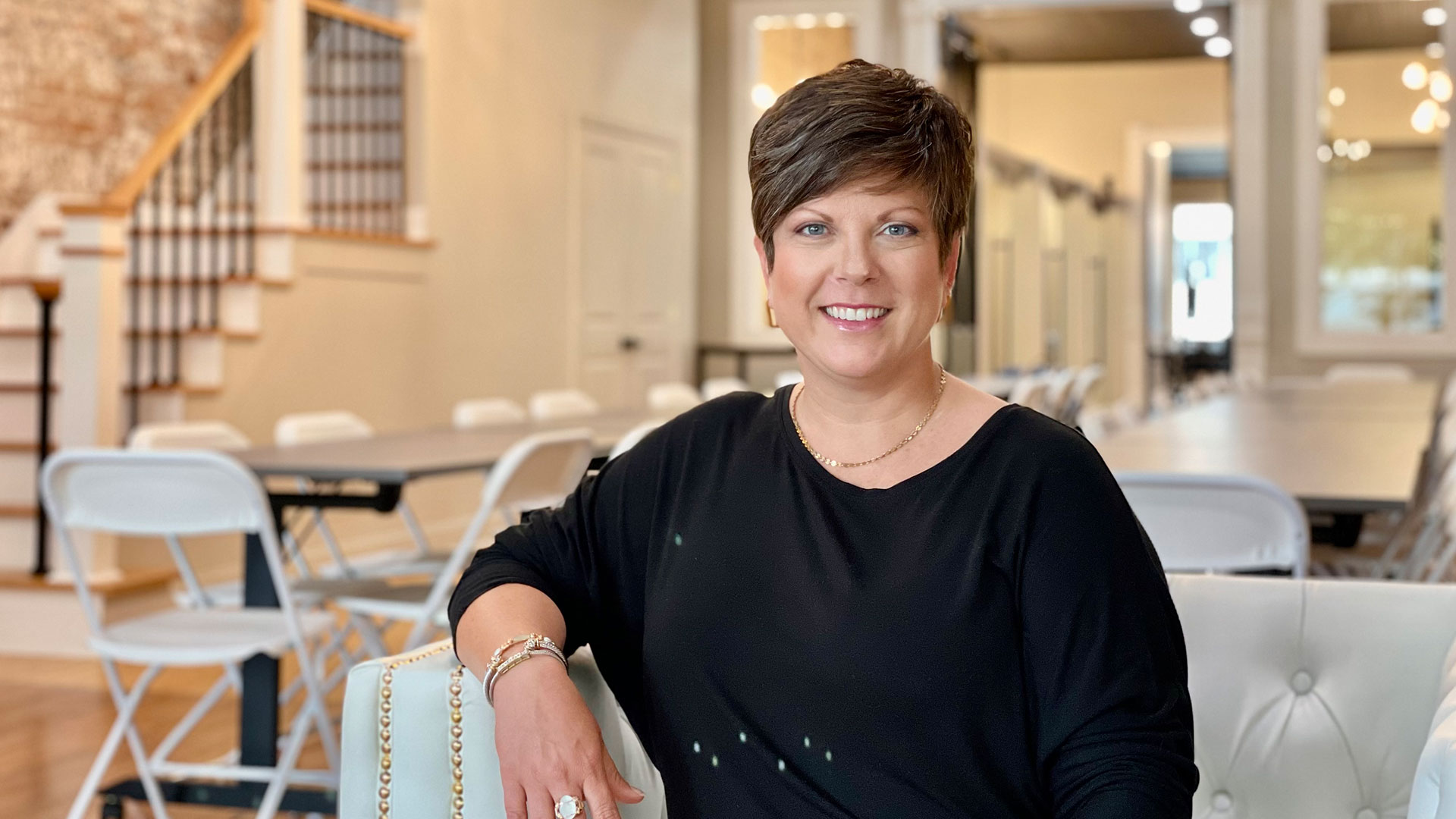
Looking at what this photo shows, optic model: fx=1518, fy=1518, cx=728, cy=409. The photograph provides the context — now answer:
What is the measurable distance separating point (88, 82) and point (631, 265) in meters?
4.16

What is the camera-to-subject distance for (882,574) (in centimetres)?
140

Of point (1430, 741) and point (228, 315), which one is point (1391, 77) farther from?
point (1430, 741)

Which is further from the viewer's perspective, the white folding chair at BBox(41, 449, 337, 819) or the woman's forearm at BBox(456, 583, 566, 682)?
the white folding chair at BBox(41, 449, 337, 819)

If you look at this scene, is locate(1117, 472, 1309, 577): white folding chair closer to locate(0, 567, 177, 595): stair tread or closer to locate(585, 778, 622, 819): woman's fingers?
locate(585, 778, 622, 819): woman's fingers

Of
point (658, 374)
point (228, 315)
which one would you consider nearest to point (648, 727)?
point (228, 315)

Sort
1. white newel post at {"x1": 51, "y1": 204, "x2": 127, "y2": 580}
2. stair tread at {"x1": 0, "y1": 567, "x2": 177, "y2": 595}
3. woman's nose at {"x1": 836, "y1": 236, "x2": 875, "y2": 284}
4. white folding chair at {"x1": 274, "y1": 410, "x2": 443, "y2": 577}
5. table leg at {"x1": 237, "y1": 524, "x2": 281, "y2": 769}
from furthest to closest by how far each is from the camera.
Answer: white newel post at {"x1": 51, "y1": 204, "x2": 127, "y2": 580}
stair tread at {"x1": 0, "y1": 567, "x2": 177, "y2": 595}
white folding chair at {"x1": 274, "y1": 410, "x2": 443, "y2": 577}
table leg at {"x1": 237, "y1": 524, "x2": 281, "y2": 769}
woman's nose at {"x1": 836, "y1": 236, "x2": 875, "y2": 284}

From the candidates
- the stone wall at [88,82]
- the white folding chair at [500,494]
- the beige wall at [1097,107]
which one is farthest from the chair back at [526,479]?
the beige wall at [1097,107]

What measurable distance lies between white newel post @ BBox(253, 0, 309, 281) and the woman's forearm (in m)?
6.06

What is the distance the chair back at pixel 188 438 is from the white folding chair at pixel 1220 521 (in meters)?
2.71

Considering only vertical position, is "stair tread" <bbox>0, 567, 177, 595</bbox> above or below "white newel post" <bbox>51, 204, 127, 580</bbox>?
below

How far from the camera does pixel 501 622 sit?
152 centimetres

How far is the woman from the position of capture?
1.36 m

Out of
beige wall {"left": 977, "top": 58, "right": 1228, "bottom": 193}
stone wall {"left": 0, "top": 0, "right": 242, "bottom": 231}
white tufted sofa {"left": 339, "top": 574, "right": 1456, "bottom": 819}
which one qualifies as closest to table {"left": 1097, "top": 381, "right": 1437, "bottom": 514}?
white tufted sofa {"left": 339, "top": 574, "right": 1456, "bottom": 819}

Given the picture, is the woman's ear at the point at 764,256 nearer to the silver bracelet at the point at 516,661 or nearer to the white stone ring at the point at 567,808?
the silver bracelet at the point at 516,661
